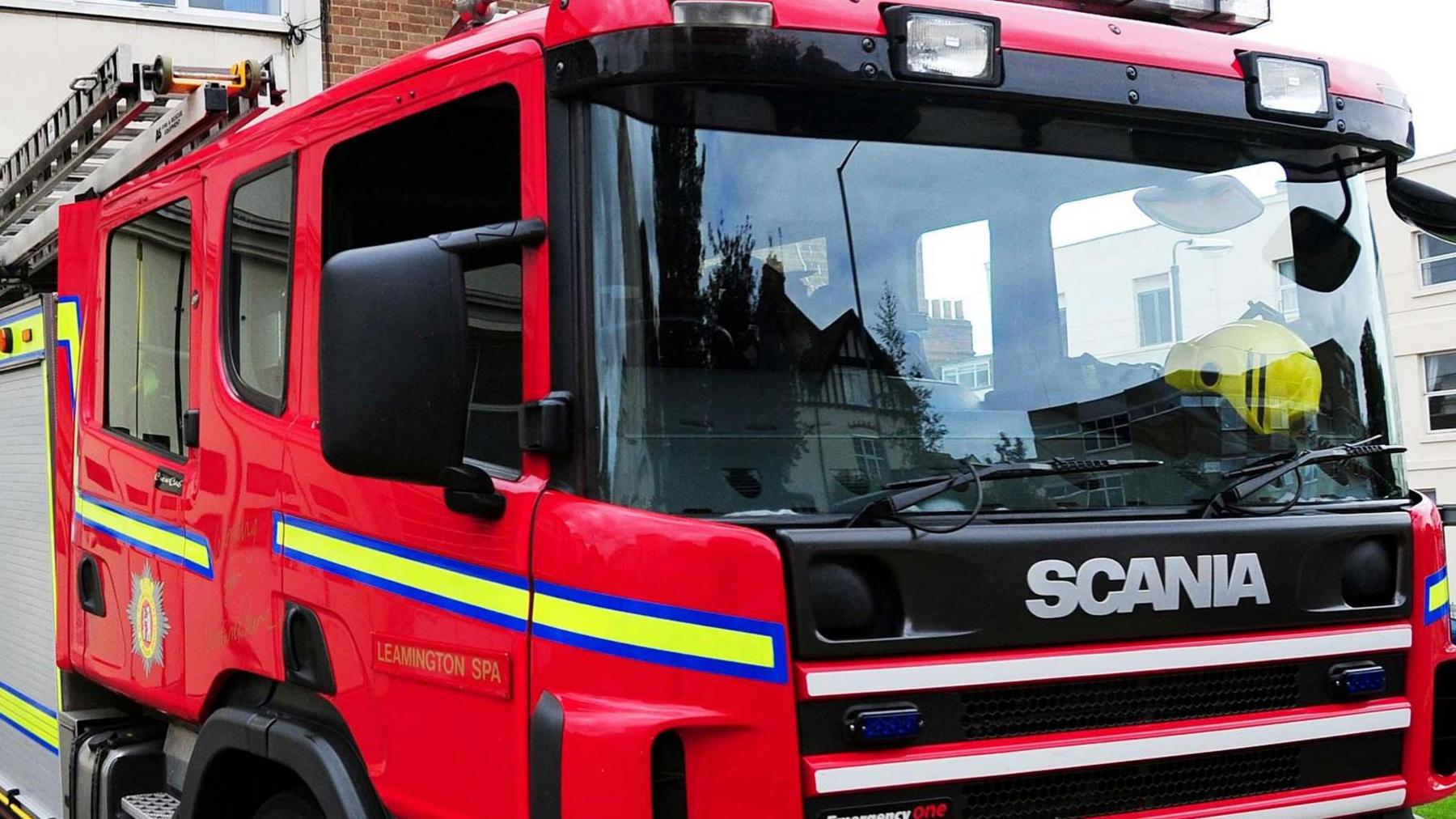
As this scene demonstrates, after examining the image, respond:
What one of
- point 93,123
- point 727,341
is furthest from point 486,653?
point 93,123

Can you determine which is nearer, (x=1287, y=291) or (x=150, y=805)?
(x=1287, y=291)

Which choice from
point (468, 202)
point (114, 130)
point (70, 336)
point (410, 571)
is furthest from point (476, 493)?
point (114, 130)

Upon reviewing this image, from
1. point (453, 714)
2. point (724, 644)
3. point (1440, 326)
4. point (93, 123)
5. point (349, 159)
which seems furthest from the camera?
point (1440, 326)

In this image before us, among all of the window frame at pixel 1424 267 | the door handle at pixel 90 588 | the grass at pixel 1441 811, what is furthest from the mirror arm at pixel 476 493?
the window frame at pixel 1424 267

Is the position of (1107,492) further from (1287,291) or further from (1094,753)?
(1287,291)

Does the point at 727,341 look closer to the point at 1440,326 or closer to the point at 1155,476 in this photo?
the point at 1155,476

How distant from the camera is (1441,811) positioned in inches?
306

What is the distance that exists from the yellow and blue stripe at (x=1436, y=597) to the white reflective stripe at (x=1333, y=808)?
36 cm

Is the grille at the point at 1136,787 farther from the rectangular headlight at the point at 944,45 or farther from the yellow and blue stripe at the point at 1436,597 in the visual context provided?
the rectangular headlight at the point at 944,45

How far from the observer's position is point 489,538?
9.56 feet

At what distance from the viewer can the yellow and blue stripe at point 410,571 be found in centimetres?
287

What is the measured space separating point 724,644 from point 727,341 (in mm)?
546

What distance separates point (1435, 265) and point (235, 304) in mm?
→ 37421

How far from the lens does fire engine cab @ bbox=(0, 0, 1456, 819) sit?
2.65 metres
